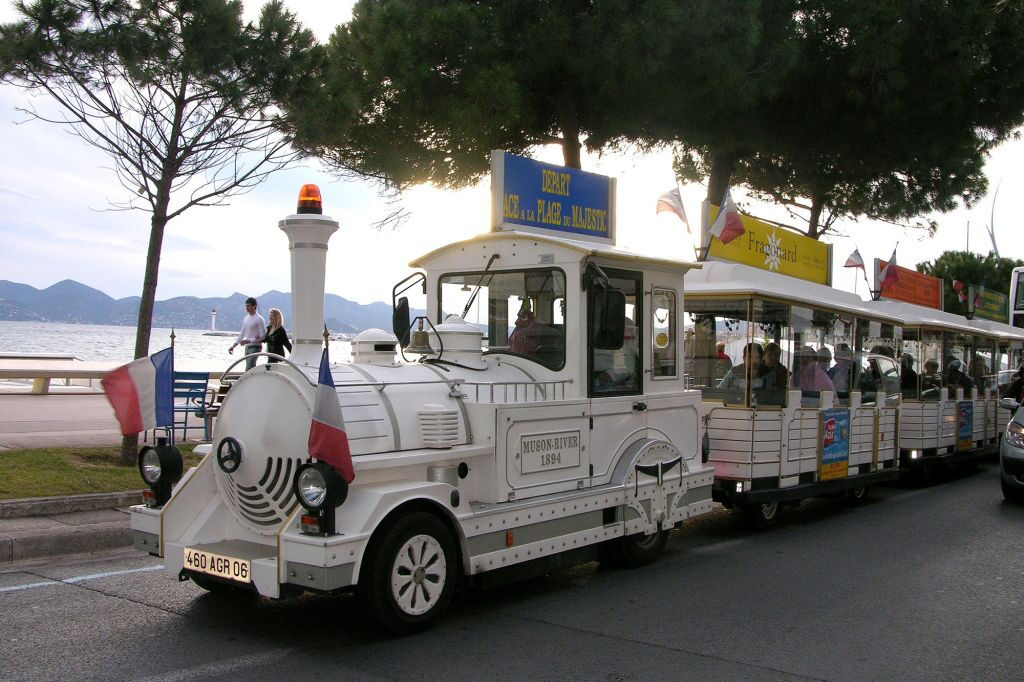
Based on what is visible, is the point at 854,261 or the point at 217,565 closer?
the point at 217,565

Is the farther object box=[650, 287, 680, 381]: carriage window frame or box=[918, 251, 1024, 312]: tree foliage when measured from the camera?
box=[918, 251, 1024, 312]: tree foliage

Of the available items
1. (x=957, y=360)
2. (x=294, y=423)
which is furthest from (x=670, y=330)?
(x=957, y=360)

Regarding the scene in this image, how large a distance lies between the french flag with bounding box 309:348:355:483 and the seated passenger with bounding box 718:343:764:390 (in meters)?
5.36

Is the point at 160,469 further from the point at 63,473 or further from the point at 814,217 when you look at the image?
the point at 814,217

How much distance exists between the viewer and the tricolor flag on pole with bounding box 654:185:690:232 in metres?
A: 10.7

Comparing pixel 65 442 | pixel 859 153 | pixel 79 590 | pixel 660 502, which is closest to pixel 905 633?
pixel 660 502

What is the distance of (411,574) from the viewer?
503 cm

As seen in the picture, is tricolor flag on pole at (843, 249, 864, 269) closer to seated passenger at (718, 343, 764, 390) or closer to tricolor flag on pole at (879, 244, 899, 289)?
tricolor flag on pole at (879, 244, 899, 289)

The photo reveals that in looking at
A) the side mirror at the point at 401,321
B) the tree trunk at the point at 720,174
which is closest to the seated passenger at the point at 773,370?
the side mirror at the point at 401,321

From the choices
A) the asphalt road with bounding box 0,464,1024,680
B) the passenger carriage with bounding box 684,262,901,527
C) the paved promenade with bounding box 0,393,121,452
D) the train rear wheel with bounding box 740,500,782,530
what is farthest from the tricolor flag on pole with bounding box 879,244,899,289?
the paved promenade with bounding box 0,393,121,452

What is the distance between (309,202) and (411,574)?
7.44 feet

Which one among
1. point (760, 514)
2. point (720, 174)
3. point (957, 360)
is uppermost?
point (720, 174)

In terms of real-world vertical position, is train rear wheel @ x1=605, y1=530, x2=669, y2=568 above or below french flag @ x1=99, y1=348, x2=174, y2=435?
below

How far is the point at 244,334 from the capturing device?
13047mm
